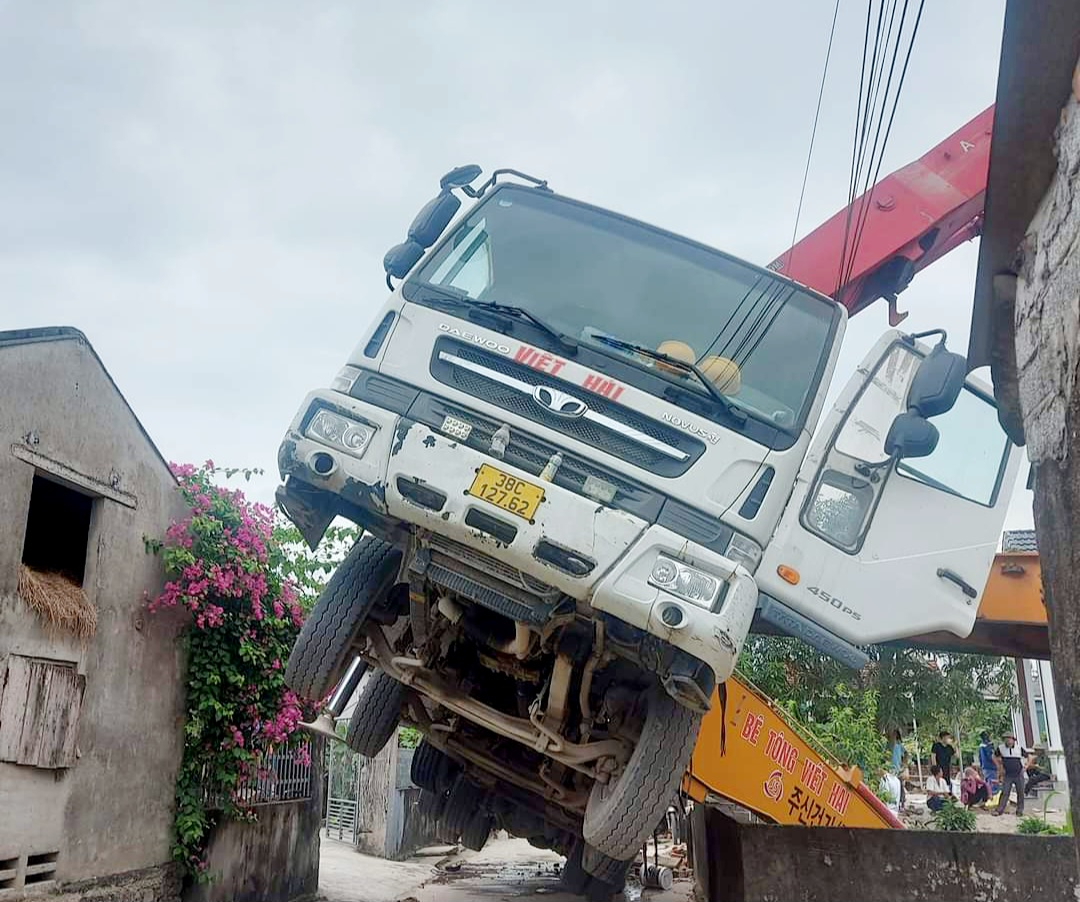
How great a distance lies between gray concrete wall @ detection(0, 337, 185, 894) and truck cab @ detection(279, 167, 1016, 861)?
9.16 ft

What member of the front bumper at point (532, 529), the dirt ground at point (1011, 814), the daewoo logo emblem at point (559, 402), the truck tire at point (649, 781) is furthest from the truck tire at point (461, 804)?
the dirt ground at point (1011, 814)

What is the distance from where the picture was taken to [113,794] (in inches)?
268

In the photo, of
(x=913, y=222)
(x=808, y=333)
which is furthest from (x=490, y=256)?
(x=913, y=222)

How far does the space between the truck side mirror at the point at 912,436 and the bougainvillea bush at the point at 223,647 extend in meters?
5.66

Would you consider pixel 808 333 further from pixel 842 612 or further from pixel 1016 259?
pixel 1016 259

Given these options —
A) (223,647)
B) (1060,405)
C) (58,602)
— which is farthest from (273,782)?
(1060,405)

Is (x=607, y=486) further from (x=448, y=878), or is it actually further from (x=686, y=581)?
Result: (x=448, y=878)

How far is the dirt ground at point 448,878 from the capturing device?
962 cm

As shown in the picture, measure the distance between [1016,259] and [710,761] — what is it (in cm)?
418

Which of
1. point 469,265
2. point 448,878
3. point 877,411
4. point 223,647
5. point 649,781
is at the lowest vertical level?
point 448,878

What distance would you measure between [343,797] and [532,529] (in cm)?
1440

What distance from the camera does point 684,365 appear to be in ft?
13.7

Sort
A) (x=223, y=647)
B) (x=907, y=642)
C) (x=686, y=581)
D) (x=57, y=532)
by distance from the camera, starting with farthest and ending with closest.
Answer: (x=57, y=532), (x=223, y=647), (x=907, y=642), (x=686, y=581)

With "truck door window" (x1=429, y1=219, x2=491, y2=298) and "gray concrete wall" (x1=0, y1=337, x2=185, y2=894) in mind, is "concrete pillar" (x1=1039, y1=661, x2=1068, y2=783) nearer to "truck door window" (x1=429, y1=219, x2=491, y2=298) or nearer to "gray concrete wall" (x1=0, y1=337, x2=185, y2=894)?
"gray concrete wall" (x1=0, y1=337, x2=185, y2=894)
